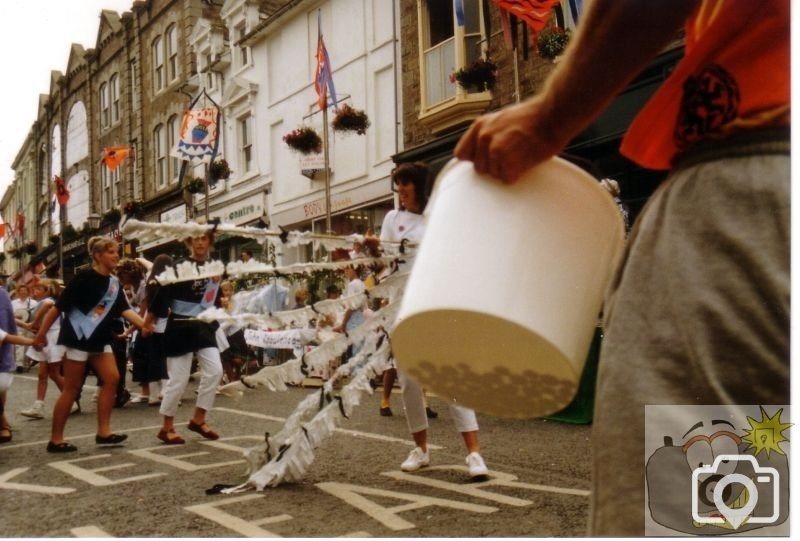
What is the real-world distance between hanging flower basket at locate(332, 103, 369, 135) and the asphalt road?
9829 mm

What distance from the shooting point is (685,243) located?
1.08 meters

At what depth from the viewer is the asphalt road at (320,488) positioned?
3.75 m

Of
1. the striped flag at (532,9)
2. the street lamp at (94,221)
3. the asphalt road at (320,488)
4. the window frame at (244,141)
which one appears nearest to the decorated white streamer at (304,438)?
the asphalt road at (320,488)

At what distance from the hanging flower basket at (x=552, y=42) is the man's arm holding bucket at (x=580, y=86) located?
10760 millimetres

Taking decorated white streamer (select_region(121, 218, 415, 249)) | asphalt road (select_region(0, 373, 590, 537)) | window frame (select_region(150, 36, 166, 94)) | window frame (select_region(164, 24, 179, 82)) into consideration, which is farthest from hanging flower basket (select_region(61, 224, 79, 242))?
decorated white streamer (select_region(121, 218, 415, 249))

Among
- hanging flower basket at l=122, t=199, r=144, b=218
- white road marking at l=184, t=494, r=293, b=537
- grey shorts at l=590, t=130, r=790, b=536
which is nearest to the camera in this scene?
grey shorts at l=590, t=130, r=790, b=536

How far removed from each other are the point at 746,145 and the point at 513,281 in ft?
1.25

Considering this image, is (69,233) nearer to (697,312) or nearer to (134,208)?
(134,208)

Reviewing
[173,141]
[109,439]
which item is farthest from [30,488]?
[173,141]

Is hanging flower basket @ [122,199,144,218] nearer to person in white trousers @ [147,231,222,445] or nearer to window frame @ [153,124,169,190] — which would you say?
window frame @ [153,124,169,190]

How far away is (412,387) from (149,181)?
84.4 ft

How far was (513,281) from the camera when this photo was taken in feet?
4.15

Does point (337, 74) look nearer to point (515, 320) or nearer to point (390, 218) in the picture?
point (390, 218)

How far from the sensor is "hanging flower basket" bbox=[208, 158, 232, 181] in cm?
2113
